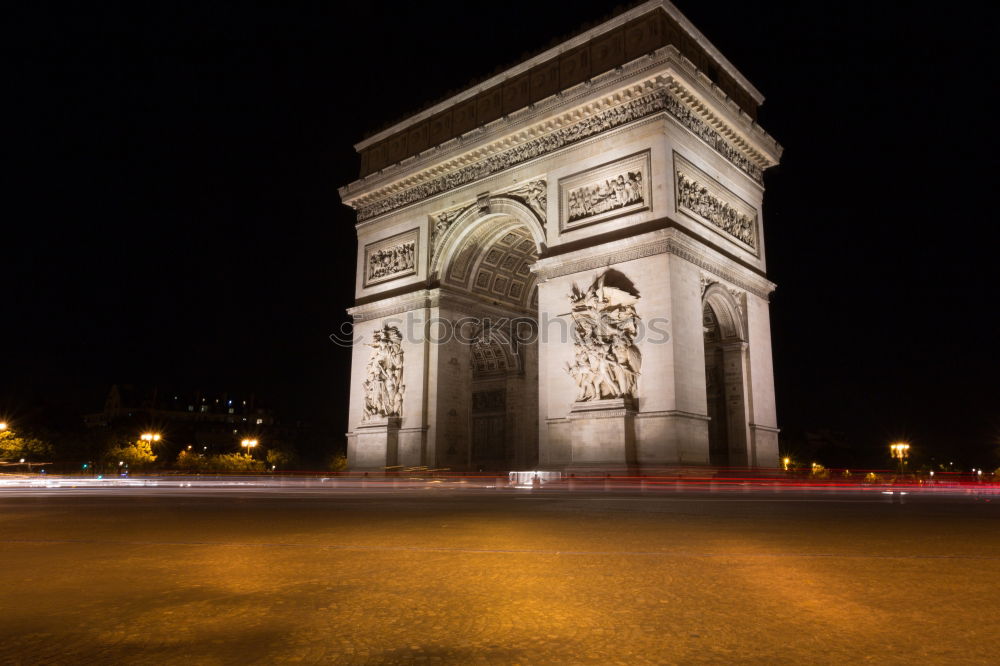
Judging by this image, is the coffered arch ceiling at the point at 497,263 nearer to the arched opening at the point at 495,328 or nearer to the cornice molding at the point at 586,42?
the arched opening at the point at 495,328

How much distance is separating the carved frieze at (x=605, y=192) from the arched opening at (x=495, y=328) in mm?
1374

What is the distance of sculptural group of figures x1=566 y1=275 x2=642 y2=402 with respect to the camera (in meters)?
18.0

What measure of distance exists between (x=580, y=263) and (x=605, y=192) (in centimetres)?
209

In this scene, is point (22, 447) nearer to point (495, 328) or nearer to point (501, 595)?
point (495, 328)

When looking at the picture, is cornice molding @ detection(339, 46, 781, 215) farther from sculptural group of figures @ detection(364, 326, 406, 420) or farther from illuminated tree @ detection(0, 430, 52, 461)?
illuminated tree @ detection(0, 430, 52, 461)

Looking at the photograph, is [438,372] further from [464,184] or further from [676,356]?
[676,356]

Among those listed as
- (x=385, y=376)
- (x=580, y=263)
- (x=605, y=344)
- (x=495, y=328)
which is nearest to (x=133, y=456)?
(x=385, y=376)

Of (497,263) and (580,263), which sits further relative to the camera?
(497,263)

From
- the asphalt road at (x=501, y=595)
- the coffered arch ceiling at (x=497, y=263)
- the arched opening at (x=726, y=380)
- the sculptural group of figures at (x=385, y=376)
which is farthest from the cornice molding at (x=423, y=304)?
the asphalt road at (x=501, y=595)

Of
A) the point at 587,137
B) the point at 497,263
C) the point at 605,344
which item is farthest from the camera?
the point at 497,263

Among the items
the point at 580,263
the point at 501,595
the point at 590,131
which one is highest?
the point at 590,131

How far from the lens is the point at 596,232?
19766 mm

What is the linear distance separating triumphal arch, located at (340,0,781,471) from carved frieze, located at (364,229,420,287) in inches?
3.4

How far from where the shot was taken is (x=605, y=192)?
1991 cm
